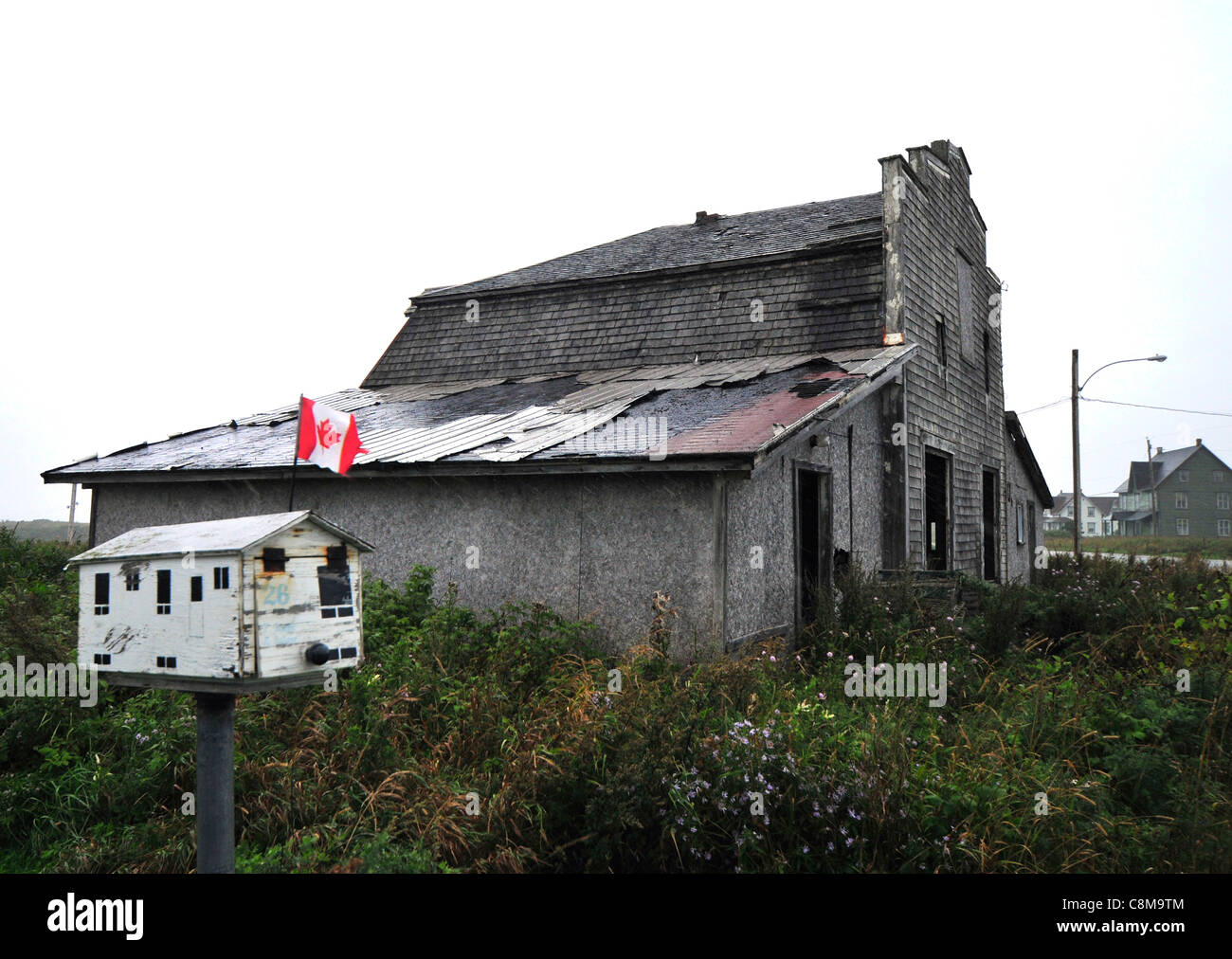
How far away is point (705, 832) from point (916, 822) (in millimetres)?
1179

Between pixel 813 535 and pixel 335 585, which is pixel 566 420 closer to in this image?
pixel 813 535

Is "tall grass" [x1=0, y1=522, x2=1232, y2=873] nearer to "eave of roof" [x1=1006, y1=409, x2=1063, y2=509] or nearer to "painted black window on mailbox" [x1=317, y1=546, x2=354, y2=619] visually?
"painted black window on mailbox" [x1=317, y1=546, x2=354, y2=619]

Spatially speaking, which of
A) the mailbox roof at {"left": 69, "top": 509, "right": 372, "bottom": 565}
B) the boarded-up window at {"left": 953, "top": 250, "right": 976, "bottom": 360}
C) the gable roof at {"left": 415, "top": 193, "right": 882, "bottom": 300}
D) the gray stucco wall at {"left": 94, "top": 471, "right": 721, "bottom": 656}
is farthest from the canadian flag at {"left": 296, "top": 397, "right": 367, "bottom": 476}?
the boarded-up window at {"left": 953, "top": 250, "right": 976, "bottom": 360}

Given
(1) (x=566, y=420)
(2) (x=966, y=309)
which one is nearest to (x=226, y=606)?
(1) (x=566, y=420)

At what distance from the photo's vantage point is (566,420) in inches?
384

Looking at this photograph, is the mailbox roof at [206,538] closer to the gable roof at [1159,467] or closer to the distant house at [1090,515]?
the gable roof at [1159,467]

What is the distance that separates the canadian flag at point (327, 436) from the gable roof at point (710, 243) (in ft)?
32.2

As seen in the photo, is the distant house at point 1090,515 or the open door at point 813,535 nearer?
the open door at point 813,535

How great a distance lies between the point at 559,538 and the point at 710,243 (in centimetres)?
881

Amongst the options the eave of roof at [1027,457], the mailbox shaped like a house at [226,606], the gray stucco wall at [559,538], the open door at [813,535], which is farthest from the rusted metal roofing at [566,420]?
the eave of roof at [1027,457]

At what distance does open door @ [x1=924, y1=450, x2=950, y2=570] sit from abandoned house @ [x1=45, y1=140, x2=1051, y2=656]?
0.04m

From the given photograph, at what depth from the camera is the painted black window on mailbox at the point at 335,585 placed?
360 centimetres

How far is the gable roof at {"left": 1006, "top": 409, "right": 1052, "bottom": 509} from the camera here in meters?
18.5
